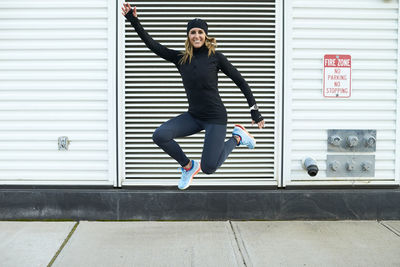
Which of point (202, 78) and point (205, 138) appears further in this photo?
point (205, 138)

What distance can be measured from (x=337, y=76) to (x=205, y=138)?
7.99ft

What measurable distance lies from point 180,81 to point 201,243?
2.16 metres

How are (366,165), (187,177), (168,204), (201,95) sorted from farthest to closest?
(366,165) → (168,204) → (187,177) → (201,95)

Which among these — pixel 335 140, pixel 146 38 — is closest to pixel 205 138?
pixel 146 38

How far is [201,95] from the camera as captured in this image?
461 centimetres

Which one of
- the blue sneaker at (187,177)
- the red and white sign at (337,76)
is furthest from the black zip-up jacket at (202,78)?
the red and white sign at (337,76)

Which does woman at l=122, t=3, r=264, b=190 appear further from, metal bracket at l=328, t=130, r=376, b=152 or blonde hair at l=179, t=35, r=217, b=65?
metal bracket at l=328, t=130, r=376, b=152

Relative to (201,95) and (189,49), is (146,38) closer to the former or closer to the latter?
(189,49)

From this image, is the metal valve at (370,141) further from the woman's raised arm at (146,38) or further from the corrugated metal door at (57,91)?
the corrugated metal door at (57,91)

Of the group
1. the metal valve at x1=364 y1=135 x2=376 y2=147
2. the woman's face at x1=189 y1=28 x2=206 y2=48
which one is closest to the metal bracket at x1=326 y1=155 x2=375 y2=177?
the metal valve at x1=364 y1=135 x2=376 y2=147

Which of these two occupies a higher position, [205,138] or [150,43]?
[150,43]

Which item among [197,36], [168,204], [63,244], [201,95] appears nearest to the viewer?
[197,36]

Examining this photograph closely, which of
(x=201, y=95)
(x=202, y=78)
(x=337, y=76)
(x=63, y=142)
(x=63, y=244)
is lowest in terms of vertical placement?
(x=63, y=244)

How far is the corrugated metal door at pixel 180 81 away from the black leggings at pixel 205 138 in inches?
54.1
